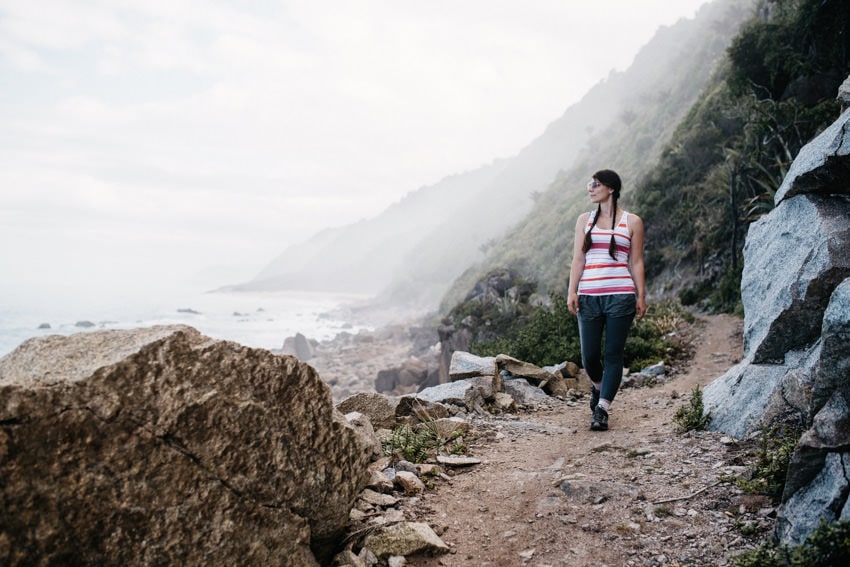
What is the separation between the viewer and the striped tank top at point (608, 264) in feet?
14.9

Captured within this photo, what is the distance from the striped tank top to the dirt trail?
1.28 metres

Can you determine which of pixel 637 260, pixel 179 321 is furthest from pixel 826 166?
pixel 179 321

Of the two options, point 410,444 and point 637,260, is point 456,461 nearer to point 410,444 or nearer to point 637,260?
point 410,444

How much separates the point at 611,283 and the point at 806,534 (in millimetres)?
2607

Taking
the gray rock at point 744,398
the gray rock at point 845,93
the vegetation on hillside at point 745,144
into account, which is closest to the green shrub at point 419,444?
the gray rock at point 744,398

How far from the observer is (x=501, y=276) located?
73.3 feet

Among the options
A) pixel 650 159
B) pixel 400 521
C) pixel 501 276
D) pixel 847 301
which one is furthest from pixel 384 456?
pixel 650 159

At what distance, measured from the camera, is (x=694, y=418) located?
→ 14.3 ft

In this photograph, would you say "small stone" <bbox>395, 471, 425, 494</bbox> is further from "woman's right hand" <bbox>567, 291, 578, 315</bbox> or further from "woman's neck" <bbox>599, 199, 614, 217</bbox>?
"woman's neck" <bbox>599, 199, 614, 217</bbox>

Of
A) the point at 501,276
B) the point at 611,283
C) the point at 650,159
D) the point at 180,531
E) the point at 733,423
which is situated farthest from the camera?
the point at 650,159

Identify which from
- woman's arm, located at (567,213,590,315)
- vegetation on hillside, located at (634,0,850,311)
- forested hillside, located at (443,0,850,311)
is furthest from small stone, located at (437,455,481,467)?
vegetation on hillside, located at (634,0,850,311)

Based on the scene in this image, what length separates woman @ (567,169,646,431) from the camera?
4.56 m

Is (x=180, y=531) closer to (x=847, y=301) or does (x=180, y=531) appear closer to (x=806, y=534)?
(x=806, y=534)

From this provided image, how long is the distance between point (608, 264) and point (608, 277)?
0.11m
